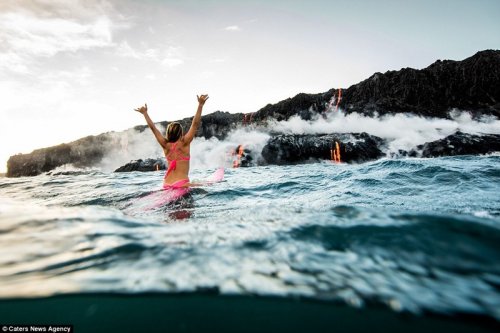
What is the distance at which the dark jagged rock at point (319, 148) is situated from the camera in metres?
26.5

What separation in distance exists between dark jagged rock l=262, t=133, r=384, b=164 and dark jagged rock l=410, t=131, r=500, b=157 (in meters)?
4.21

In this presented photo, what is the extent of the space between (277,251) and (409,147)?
2779 centimetres

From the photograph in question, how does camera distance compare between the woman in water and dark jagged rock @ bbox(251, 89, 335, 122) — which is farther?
dark jagged rock @ bbox(251, 89, 335, 122)

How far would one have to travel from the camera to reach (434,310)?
4.95 feet

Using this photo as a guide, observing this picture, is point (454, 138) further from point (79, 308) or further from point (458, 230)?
point (79, 308)

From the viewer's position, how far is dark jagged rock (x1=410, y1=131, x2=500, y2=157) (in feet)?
73.4

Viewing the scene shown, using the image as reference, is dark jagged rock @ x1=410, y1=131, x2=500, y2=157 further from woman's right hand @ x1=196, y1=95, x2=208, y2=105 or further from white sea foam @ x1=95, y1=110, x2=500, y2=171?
woman's right hand @ x1=196, y1=95, x2=208, y2=105

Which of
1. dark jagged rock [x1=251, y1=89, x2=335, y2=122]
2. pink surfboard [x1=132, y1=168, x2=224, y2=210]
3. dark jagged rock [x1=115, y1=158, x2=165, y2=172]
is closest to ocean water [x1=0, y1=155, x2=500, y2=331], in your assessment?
pink surfboard [x1=132, y1=168, x2=224, y2=210]

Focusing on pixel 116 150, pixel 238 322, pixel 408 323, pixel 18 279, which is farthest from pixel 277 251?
pixel 116 150

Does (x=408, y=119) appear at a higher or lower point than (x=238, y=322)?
higher

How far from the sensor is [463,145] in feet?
74.3

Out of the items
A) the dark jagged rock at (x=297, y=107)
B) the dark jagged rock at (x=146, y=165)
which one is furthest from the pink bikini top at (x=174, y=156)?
the dark jagged rock at (x=297, y=107)

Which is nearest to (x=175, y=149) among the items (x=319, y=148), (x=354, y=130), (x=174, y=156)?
(x=174, y=156)

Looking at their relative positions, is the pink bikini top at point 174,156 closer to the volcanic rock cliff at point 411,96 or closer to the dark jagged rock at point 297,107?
the volcanic rock cliff at point 411,96
